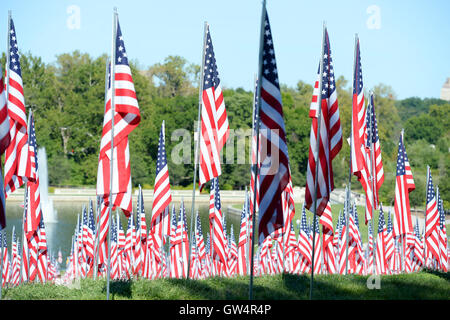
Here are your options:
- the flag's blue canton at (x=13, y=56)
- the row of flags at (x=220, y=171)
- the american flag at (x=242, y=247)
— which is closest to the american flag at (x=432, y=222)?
the row of flags at (x=220, y=171)

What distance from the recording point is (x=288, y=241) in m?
24.5

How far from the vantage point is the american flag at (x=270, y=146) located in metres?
11.6

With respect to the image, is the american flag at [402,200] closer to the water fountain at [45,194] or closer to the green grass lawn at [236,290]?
the green grass lawn at [236,290]

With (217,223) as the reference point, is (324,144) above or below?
above

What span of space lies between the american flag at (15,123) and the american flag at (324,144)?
6119 mm

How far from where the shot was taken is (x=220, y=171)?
16219 millimetres

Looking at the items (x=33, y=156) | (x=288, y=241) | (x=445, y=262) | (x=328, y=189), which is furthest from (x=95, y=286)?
A: (x=445, y=262)

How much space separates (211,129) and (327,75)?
3.06 m

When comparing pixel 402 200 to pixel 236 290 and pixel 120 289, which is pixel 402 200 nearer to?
pixel 236 290

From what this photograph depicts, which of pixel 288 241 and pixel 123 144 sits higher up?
pixel 123 144

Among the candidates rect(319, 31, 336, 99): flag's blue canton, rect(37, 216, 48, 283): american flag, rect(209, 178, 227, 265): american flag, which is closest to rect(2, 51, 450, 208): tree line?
rect(209, 178, 227, 265): american flag

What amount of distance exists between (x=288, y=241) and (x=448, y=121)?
337 feet

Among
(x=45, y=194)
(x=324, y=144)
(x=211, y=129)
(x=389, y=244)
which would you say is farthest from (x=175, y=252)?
(x=45, y=194)
